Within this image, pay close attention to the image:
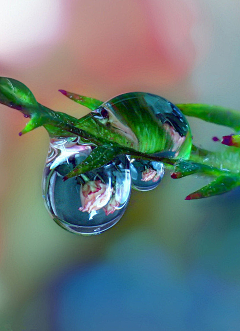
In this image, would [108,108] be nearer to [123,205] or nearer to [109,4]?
[123,205]

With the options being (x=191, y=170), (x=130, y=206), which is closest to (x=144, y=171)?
(x=191, y=170)

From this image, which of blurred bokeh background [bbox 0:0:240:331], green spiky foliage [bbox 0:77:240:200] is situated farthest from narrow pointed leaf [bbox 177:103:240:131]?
blurred bokeh background [bbox 0:0:240:331]

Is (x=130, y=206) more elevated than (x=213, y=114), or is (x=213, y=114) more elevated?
(x=213, y=114)

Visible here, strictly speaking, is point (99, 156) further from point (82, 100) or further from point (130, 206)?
point (130, 206)

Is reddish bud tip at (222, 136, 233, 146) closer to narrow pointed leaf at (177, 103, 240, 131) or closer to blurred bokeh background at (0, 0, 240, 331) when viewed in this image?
narrow pointed leaf at (177, 103, 240, 131)

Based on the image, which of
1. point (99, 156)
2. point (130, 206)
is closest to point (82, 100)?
point (99, 156)

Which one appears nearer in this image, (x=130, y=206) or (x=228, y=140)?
(x=228, y=140)

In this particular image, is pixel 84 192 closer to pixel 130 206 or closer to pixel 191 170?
pixel 191 170
